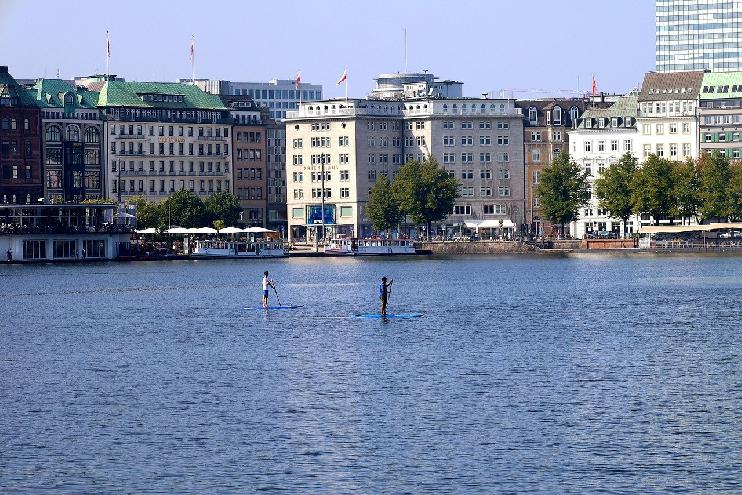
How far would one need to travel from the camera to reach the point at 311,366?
82.9m

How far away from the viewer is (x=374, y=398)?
7088 cm

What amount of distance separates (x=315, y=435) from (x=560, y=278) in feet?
358

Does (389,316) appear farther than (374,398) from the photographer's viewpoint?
Yes

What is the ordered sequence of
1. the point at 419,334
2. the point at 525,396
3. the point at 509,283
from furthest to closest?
1. the point at 509,283
2. the point at 419,334
3. the point at 525,396

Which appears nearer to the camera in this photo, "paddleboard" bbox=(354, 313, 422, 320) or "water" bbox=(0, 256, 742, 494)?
"water" bbox=(0, 256, 742, 494)

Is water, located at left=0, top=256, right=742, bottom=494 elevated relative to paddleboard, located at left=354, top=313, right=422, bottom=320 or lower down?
lower down

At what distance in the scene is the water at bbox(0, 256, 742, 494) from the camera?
181 feet

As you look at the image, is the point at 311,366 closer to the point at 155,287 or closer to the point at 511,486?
the point at 511,486

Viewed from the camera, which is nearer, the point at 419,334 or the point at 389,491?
the point at 389,491

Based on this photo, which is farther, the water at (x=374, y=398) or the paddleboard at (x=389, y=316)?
the paddleboard at (x=389, y=316)

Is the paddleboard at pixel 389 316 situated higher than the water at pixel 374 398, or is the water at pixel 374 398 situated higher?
the paddleboard at pixel 389 316

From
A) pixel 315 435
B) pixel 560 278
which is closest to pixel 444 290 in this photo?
pixel 560 278

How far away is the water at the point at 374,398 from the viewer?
55.0 meters

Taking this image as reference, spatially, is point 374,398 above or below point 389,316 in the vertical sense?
below
